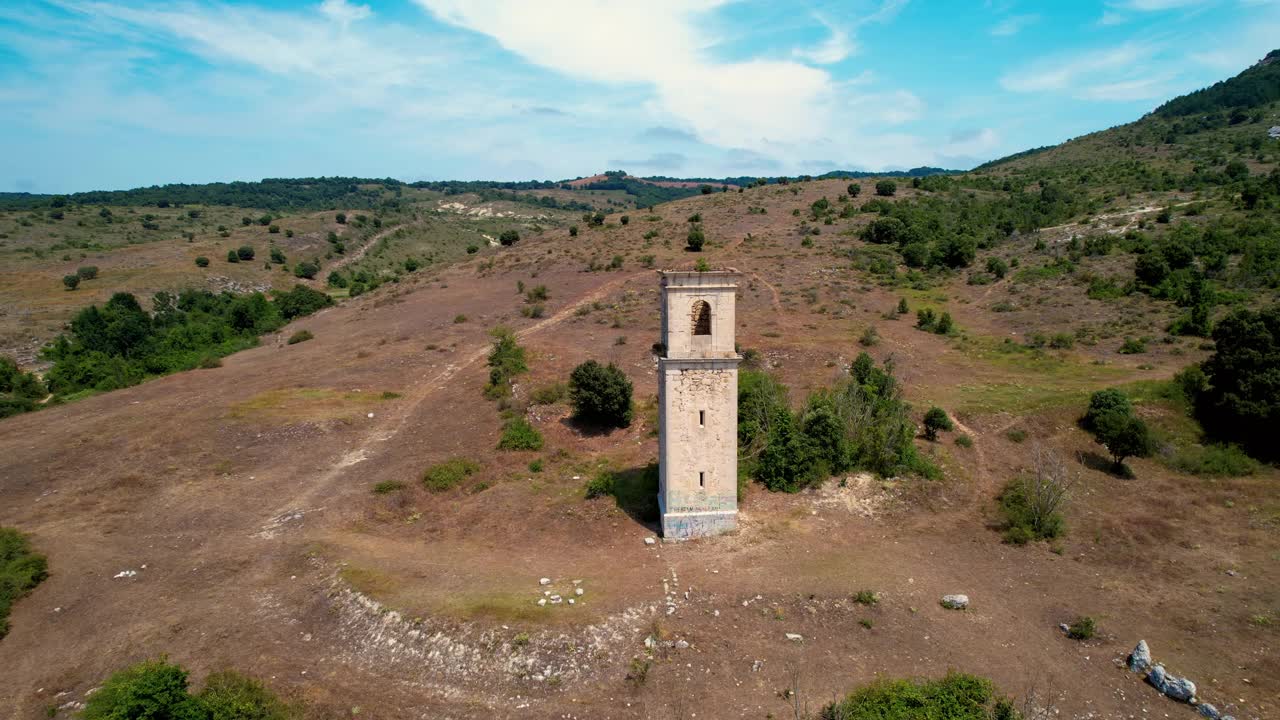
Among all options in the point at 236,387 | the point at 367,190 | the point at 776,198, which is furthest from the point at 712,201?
the point at 367,190

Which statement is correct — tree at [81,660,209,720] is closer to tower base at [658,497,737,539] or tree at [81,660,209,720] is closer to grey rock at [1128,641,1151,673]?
tower base at [658,497,737,539]

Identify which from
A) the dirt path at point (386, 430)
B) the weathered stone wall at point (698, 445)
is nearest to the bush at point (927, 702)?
the weathered stone wall at point (698, 445)

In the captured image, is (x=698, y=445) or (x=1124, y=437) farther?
(x=1124, y=437)

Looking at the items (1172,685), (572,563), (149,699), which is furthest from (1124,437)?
Answer: (149,699)

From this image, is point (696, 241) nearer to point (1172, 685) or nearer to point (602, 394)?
point (602, 394)

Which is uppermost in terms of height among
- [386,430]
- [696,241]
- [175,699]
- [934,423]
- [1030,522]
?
[696,241]

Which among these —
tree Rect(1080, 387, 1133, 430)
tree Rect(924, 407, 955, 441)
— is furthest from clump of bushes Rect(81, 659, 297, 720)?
tree Rect(1080, 387, 1133, 430)
